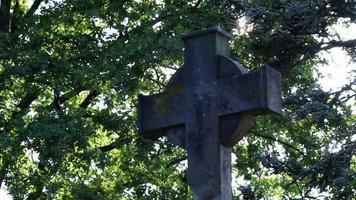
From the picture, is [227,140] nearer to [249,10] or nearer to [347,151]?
[347,151]

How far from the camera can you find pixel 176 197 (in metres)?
15.8

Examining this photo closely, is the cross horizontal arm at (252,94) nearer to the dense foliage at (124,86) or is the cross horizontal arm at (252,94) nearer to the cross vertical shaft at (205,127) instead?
the cross vertical shaft at (205,127)

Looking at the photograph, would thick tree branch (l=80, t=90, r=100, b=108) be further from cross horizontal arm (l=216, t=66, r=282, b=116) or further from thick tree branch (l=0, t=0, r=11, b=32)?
cross horizontal arm (l=216, t=66, r=282, b=116)

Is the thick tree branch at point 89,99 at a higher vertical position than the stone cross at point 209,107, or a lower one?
higher

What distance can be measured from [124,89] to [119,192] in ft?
6.98

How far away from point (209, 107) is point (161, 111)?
48cm

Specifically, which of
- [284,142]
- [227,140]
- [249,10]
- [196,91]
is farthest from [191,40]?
[284,142]

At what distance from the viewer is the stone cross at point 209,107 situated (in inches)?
265

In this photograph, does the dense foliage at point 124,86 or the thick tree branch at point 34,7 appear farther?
the thick tree branch at point 34,7

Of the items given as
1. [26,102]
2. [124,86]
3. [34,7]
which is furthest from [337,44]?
[34,7]

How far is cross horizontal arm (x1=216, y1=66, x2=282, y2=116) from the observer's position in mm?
6727

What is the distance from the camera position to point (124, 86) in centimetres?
1520

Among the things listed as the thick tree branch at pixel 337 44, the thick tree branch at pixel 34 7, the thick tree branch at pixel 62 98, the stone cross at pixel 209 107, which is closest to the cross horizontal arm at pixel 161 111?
the stone cross at pixel 209 107

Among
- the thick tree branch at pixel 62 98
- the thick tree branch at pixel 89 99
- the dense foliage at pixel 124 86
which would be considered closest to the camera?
the dense foliage at pixel 124 86
